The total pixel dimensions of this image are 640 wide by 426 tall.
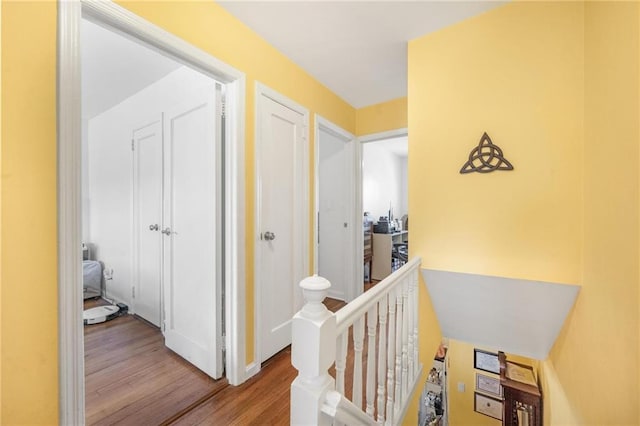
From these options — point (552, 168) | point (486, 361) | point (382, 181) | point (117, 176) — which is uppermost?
point (382, 181)

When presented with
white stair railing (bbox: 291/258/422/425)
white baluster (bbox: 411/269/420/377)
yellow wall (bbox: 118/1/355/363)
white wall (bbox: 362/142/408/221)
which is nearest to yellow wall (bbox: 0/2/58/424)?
yellow wall (bbox: 118/1/355/363)

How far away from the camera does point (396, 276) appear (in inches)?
56.5

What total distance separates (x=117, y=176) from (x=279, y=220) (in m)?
2.27

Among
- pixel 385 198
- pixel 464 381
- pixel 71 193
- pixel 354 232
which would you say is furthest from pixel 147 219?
pixel 385 198

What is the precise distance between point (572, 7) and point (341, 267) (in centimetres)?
283

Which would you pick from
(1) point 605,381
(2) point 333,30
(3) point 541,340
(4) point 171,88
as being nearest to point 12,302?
(4) point 171,88

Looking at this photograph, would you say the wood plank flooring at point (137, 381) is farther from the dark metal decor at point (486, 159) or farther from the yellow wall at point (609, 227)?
the dark metal decor at point (486, 159)

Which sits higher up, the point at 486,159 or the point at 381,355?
the point at 486,159

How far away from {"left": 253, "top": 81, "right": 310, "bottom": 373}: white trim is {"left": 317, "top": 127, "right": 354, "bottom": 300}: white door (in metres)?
0.95

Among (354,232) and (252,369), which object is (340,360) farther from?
(354,232)

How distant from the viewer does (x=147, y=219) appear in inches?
103

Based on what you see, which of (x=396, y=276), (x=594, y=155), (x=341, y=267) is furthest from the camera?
(x=341, y=267)

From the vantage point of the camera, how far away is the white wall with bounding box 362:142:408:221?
16.2 feet

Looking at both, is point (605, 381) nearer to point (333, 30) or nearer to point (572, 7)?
point (572, 7)
